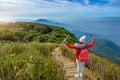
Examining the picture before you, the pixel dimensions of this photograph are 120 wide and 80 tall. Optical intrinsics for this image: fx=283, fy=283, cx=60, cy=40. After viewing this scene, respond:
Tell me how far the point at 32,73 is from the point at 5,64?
0.93 metres

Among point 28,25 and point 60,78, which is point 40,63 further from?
point 28,25

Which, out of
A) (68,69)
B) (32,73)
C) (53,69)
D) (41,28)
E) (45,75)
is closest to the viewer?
(32,73)

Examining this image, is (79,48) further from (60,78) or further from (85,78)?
(60,78)

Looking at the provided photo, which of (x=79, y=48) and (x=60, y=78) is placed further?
(x=79, y=48)

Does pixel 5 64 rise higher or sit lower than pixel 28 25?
higher

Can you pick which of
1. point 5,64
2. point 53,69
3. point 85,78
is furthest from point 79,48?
point 5,64

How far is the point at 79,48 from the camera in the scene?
375 inches

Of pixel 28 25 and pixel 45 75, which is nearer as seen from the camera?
pixel 45 75

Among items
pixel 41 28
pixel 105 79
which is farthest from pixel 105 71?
pixel 41 28

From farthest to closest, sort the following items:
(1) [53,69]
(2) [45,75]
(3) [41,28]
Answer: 1. (3) [41,28]
2. (1) [53,69]
3. (2) [45,75]

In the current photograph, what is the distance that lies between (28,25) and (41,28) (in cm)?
581

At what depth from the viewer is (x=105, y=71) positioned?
9.67 m

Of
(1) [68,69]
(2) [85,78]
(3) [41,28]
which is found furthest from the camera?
(3) [41,28]

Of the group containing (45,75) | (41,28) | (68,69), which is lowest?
(41,28)
